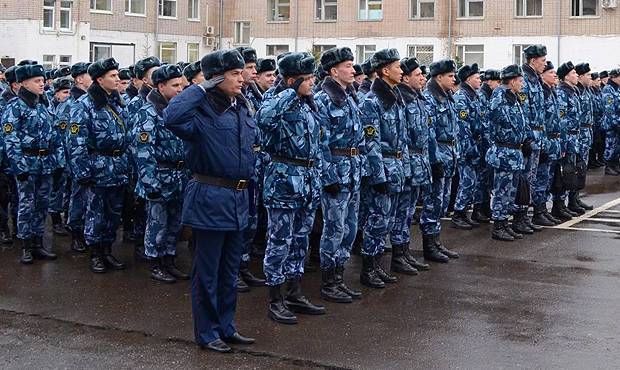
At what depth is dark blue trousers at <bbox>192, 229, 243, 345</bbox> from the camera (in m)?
6.51

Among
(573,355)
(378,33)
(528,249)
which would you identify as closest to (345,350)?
(573,355)

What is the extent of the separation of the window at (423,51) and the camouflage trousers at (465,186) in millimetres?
27141

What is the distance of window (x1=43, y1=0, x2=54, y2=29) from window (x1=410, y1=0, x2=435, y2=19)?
14.7m

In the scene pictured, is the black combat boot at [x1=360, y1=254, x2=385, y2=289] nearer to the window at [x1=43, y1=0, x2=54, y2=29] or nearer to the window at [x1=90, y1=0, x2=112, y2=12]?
the window at [x1=43, y1=0, x2=54, y2=29]

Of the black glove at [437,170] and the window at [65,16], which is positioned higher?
the window at [65,16]

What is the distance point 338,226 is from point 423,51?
32.2 metres

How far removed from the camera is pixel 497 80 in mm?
12930

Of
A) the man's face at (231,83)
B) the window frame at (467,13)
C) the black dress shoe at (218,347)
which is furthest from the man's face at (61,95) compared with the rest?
the window frame at (467,13)

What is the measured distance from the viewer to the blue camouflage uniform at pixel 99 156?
29.9ft

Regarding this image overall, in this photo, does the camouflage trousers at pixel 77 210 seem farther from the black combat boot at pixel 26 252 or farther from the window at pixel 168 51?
the window at pixel 168 51

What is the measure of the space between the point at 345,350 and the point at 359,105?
8.52 feet

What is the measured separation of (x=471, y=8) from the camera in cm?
3850

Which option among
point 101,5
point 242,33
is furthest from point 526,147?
point 242,33

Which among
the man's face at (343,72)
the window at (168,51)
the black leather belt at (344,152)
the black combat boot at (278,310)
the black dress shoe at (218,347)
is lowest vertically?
the black dress shoe at (218,347)
